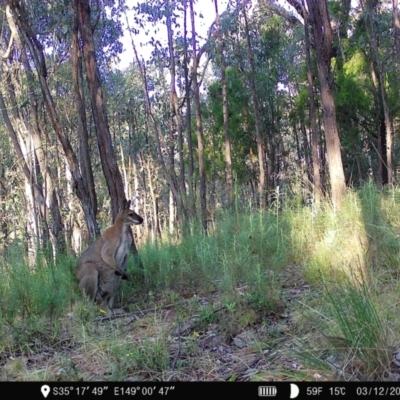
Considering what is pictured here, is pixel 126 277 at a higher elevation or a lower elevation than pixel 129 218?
lower

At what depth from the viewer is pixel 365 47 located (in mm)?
23781

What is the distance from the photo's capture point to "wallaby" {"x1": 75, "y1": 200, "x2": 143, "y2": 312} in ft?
23.1

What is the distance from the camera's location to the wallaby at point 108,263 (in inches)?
277

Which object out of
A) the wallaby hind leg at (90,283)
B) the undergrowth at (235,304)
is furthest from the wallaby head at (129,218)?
the wallaby hind leg at (90,283)

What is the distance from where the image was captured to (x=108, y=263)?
23.9 ft

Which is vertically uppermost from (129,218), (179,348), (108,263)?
(129,218)
